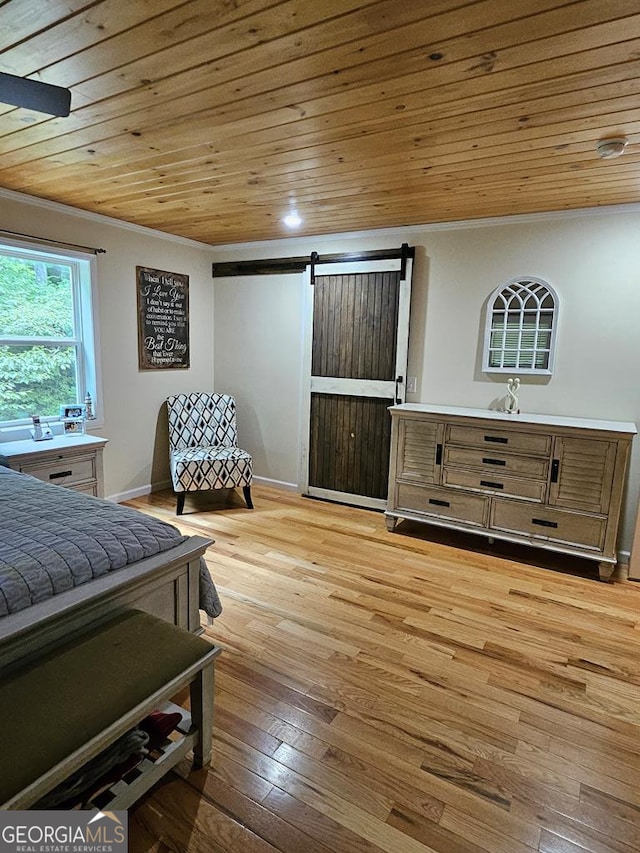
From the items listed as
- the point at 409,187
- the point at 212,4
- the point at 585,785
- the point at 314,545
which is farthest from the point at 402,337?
the point at 585,785

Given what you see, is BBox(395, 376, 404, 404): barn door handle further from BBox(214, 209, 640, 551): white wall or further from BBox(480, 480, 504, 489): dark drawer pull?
BBox(480, 480, 504, 489): dark drawer pull

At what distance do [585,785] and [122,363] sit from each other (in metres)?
4.02

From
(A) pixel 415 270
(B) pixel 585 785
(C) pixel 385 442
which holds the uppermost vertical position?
(A) pixel 415 270

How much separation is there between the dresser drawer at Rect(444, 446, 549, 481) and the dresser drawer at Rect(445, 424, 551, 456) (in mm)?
44

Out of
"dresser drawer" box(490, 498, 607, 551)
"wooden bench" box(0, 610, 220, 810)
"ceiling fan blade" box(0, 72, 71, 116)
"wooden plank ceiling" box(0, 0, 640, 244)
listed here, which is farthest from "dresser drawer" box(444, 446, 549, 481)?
"ceiling fan blade" box(0, 72, 71, 116)

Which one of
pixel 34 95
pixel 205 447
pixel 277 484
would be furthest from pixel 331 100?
pixel 277 484

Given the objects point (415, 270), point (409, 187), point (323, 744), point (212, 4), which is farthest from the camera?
point (415, 270)

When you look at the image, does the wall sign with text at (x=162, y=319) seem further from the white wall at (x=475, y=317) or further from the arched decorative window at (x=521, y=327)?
the arched decorative window at (x=521, y=327)

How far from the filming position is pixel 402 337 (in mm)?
3893

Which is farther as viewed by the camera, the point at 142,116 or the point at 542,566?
the point at 542,566

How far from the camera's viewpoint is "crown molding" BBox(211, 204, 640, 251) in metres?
3.13

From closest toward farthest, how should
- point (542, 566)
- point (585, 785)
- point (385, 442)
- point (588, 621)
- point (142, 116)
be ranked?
point (585, 785) → point (142, 116) → point (588, 621) → point (542, 566) → point (385, 442)

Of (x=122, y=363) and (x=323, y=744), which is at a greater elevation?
(x=122, y=363)

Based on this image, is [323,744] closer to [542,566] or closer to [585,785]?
[585,785]
